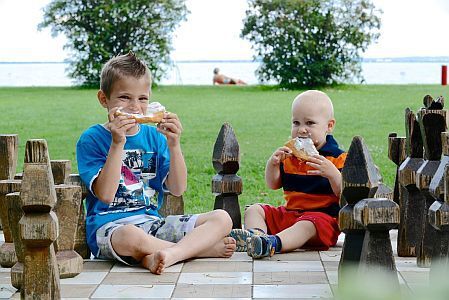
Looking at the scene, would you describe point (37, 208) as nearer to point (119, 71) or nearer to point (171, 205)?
point (119, 71)

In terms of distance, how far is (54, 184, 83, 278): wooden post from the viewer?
11.0 feet

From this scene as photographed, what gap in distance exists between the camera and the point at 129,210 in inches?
155

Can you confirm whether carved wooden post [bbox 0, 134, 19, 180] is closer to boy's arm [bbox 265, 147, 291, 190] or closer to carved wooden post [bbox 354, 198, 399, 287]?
boy's arm [bbox 265, 147, 291, 190]

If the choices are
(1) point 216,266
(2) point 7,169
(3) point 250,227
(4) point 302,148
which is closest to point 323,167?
(4) point 302,148

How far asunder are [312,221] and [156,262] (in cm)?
88

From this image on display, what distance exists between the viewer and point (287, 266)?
12.1 feet

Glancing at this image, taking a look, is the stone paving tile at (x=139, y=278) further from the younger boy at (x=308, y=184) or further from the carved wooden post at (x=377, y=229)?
the carved wooden post at (x=377, y=229)

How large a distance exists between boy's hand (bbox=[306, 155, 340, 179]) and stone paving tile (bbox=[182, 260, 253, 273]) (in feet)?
1.98

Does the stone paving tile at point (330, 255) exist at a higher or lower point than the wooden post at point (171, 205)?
lower

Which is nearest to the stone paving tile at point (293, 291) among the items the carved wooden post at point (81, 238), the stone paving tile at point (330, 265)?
the stone paving tile at point (330, 265)

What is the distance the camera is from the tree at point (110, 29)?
23859mm

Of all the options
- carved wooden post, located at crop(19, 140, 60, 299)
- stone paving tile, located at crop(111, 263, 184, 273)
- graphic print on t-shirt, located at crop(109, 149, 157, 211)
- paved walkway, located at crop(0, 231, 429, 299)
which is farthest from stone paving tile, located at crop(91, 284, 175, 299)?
graphic print on t-shirt, located at crop(109, 149, 157, 211)

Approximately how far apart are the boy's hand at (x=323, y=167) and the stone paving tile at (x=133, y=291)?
1.05m

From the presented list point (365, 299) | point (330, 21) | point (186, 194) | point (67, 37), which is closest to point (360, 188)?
point (365, 299)
